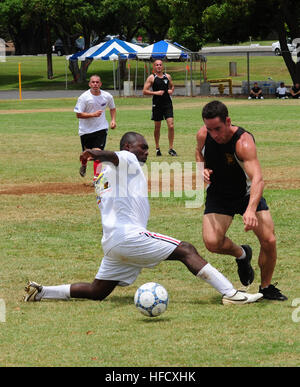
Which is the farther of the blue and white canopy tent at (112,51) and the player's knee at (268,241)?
the blue and white canopy tent at (112,51)

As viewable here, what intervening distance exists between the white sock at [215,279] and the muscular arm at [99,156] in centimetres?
131

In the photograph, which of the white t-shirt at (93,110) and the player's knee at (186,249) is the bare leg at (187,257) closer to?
the player's knee at (186,249)

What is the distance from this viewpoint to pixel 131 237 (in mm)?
7551

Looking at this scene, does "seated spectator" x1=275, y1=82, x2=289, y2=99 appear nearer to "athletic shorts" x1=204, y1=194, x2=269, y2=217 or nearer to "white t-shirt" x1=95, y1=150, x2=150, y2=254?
"athletic shorts" x1=204, y1=194, x2=269, y2=217

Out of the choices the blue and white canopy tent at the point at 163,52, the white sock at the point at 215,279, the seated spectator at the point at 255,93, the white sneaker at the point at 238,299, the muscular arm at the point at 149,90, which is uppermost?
the blue and white canopy tent at the point at 163,52

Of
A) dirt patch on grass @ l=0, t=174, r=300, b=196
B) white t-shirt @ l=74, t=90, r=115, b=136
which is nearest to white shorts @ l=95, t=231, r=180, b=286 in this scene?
dirt patch on grass @ l=0, t=174, r=300, b=196

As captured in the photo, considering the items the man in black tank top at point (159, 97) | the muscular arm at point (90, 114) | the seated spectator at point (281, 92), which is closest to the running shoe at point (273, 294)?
the muscular arm at point (90, 114)

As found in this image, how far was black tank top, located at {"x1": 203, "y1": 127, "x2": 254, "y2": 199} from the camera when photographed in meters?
7.88

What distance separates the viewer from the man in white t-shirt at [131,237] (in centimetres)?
757

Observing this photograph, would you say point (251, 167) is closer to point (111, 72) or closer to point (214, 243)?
point (214, 243)

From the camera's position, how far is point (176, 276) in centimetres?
915

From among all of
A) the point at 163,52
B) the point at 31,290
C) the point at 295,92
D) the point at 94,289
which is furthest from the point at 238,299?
the point at 163,52

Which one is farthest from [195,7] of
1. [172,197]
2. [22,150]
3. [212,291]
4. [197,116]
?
[212,291]

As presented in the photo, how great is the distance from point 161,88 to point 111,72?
46546 millimetres
